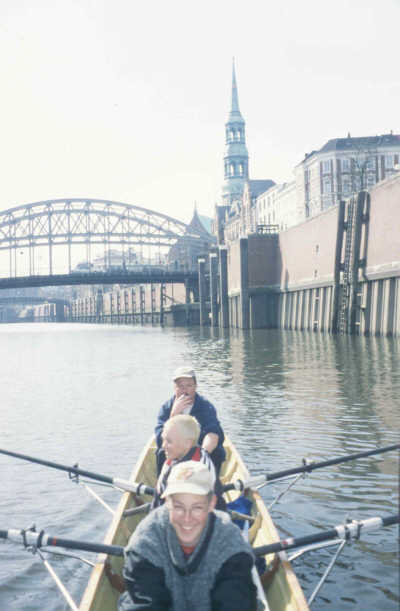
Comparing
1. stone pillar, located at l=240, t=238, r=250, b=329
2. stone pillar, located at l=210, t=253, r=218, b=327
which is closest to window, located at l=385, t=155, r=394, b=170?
stone pillar, located at l=210, t=253, r=218, b=327

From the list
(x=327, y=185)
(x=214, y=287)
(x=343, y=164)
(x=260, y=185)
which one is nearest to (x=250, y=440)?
(x=214, y=287)

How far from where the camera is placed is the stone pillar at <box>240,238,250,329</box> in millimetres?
63438

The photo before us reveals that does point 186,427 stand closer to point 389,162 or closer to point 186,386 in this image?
point 186,386

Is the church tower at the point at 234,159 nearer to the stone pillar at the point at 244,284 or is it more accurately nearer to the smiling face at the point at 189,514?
the stone pillar at the point at 244,284

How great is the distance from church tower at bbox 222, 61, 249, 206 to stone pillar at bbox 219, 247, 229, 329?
91664mm

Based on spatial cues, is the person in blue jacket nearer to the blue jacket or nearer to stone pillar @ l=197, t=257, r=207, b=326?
the blue jacket

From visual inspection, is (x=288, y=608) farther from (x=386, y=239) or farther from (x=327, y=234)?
(x=327, y=234)

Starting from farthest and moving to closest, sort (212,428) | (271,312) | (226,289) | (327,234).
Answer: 1. (226,289)
2. (271,312)
3. (327,234)
4. (212,428)

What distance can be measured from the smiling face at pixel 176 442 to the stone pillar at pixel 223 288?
214ft

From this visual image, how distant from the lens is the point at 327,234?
5075 cm

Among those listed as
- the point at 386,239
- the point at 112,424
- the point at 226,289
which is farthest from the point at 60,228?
the point at 112,424

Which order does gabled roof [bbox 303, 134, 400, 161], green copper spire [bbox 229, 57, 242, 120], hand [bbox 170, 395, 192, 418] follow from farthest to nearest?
green copper spire [bbox 229, 57, 242, 120], gabled roof [bbox 303, 134, 400, 161], hand [bbox 170, 395, 192, 418]

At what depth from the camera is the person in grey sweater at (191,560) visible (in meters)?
4.47

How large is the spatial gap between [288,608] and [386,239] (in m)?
37.3
